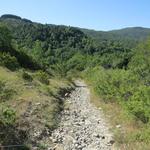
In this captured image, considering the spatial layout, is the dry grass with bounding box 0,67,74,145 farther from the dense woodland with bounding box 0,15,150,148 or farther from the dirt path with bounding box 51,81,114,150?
the dense woodland with bounding box 0,15,150,148

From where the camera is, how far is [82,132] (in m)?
19.1

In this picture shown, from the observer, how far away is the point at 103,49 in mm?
148500

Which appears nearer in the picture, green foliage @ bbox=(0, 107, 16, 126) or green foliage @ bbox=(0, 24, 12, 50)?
green foliage @ bbox=(0, 107, 16, 126)

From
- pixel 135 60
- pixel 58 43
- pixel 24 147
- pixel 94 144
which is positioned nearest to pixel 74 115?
pixel 94 144

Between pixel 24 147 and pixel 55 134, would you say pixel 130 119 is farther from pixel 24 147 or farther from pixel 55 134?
pixel 24 147

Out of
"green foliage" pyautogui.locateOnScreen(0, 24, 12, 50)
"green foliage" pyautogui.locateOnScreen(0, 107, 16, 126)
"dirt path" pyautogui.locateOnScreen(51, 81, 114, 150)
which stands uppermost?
"green foliage" pyautogui.locateOnScreen(0, 24, 12, 50)

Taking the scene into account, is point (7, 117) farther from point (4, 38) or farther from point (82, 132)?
point (4, 38)

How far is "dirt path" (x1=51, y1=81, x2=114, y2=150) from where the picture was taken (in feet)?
55.0

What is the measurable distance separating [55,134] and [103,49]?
432 ft

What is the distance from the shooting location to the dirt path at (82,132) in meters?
16.8

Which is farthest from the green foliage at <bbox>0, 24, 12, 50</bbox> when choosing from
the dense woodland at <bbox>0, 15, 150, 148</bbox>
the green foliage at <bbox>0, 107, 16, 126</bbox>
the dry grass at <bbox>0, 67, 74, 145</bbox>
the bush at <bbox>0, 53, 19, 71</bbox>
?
the green foliage at <bbox>0, 107, 16, 126</bbox>

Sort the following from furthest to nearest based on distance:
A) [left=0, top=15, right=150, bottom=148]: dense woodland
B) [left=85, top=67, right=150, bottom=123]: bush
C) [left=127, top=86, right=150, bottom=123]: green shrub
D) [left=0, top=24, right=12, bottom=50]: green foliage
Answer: [left=0, top=24, right=12, bottom=50]: green foliage < [left=0, top=15, right=150, bottom=148]: dense woodland < [left=85, top=67, right=150, bottom=123]: bush < [left=127, top=86, right=150, bottom=123]: green shrub

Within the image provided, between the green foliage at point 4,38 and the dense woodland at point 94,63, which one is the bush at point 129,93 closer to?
the dense woodland at point 94,63

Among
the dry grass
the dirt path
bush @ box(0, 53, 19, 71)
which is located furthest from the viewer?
bush @ box(0, 53, 19, 71)
